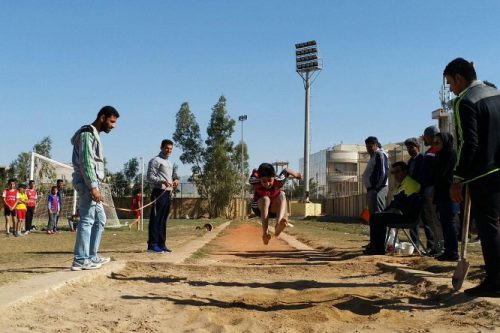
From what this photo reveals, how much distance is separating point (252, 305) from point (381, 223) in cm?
427

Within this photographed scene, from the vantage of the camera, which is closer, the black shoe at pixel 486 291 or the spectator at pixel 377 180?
the black shoe at pixel 486 291

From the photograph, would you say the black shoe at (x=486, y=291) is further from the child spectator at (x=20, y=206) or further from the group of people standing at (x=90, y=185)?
the child spectator at (x=20, y=206)

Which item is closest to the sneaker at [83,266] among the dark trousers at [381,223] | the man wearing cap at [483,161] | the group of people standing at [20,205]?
the man wearing cap at [483,161]

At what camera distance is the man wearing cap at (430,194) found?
858 centimetres

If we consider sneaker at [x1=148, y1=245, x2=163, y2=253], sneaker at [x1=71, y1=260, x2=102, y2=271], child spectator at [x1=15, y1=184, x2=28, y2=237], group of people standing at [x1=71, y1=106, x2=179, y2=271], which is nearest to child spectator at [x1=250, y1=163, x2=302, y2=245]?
sneaker at [x1=148, y1=245, x2=163, y2=253]

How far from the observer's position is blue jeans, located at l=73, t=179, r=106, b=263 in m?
6.66

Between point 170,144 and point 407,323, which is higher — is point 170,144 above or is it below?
above

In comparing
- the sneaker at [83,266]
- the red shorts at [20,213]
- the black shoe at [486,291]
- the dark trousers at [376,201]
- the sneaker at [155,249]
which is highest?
the dark trousers at [376,201]

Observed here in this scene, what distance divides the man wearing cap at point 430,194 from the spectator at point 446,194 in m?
0.21

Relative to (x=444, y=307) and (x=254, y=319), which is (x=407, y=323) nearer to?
(x=444, y=307)

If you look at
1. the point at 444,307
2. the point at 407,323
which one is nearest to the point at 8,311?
the point at 407,323

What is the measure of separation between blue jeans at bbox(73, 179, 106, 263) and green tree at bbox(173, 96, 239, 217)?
1851 inches

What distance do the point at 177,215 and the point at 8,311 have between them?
52324mm

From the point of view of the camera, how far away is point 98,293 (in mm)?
5652
